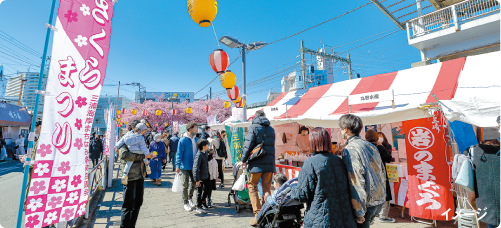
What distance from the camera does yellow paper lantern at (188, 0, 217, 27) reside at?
4438 mm

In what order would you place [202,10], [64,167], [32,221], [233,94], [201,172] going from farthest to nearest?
[233,94] < [201,172] < [202,10] < [64,167] < [32,221]

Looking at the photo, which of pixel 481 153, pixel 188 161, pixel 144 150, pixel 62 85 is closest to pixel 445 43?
pixel 481 153

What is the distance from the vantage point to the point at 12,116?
19406 mm

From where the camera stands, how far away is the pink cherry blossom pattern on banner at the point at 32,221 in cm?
201

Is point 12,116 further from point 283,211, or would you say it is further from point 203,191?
point 283,211

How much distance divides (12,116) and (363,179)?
1063 inches

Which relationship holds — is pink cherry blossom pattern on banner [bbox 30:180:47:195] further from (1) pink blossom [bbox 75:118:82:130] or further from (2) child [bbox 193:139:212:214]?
(2) child [bbox 193:139:212:214]

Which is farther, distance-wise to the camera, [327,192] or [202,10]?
[202,10]

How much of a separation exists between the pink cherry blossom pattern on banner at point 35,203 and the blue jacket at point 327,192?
2.38 meters

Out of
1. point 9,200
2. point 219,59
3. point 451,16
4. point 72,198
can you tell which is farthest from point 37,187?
point 451,16

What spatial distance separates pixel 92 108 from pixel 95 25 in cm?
92

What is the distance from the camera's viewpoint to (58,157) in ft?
7.41

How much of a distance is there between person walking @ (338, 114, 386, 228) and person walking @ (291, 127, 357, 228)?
0.06 metres

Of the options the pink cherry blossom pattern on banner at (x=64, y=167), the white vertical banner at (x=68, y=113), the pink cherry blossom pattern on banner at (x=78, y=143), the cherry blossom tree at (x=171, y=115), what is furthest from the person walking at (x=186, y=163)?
the cherry blossom tree at (x=171, y=115)
